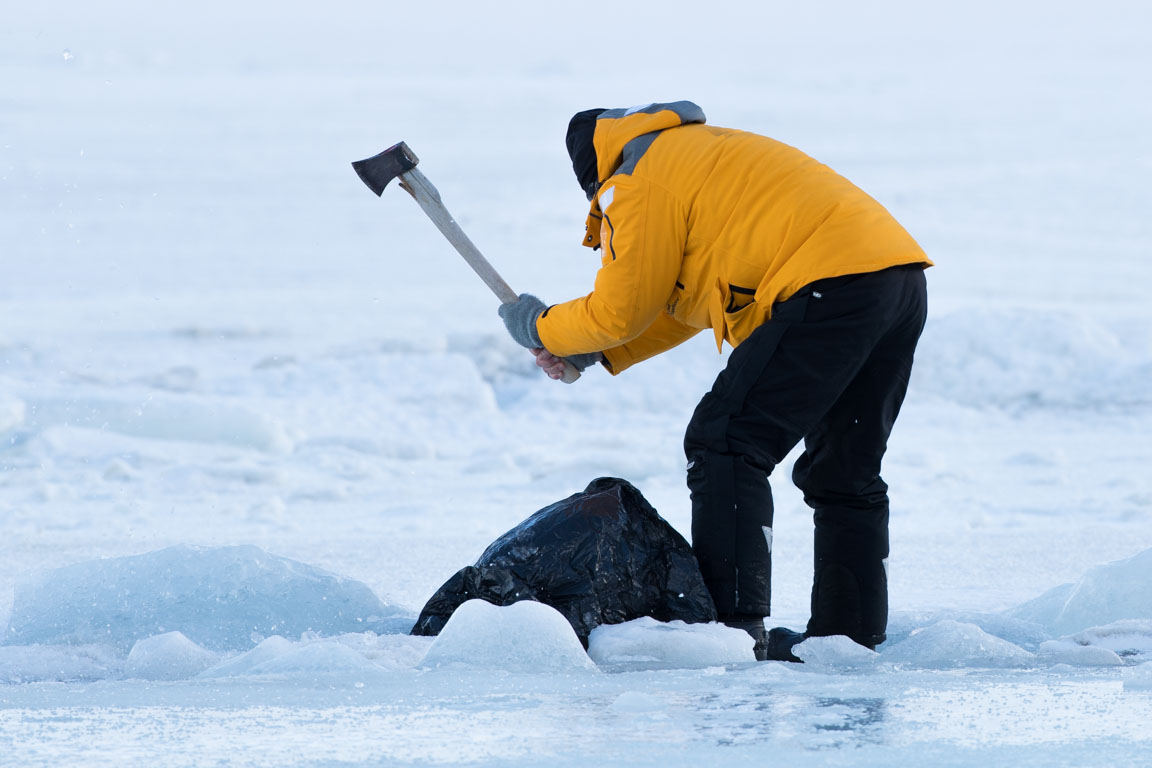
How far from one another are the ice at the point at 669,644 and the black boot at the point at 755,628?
9cm

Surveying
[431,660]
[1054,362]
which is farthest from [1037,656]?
[1054,362]

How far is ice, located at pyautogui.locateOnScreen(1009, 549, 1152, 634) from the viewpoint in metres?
2.93

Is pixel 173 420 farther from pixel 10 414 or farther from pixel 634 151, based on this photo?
pixel 634 151

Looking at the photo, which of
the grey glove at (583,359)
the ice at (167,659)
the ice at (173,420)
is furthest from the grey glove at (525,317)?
the ice at (173,420)

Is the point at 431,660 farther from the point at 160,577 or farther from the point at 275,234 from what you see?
the point at 275,234

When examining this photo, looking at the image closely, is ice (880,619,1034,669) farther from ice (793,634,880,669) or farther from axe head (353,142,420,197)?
axe head (353,142,420,197)

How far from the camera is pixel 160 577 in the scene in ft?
9.81

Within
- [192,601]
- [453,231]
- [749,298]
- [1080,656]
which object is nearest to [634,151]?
[749,298]

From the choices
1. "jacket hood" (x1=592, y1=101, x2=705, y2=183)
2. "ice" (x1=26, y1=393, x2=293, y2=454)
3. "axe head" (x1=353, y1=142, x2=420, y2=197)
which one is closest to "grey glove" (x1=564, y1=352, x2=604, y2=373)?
"jacket hood" (x1=592, y1=101, x2=705, y2=183)

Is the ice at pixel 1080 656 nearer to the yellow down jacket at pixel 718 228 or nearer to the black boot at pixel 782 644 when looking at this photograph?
the black boot at pixel 782 644

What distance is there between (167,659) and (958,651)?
144 cm

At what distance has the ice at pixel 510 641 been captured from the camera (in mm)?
2289

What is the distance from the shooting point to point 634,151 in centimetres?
254

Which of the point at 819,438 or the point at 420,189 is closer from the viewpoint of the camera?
the point at 819,438
